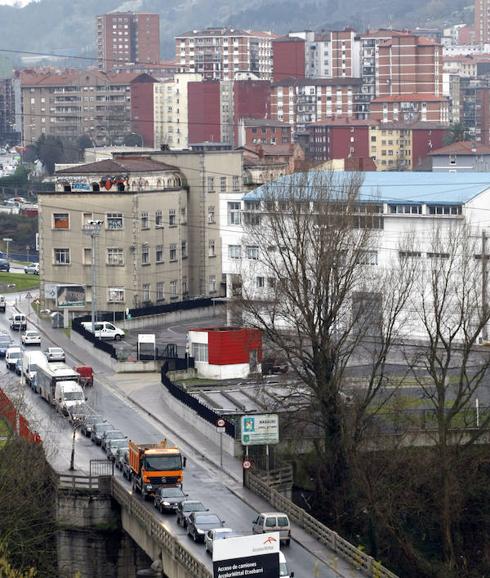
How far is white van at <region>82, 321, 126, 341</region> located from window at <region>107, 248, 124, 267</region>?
7.11 meters

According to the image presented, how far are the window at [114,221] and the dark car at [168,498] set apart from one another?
3583 cm

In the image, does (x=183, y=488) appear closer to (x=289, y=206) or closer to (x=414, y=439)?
(x=414, y=439)

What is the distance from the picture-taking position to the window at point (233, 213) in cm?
7156

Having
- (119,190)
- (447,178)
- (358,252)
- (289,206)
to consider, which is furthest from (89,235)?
(358,252)

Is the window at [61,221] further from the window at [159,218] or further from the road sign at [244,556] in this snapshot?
the road sign at [244,556]

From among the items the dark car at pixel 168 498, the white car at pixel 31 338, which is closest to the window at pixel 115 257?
the white car at pixel 31 338

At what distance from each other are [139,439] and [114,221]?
90.8 ft

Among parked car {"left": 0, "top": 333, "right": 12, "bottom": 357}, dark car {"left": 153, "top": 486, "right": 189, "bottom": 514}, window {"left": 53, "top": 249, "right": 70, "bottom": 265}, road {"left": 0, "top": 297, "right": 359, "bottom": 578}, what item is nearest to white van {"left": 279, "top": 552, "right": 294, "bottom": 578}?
road {"left": 0, "top": 297, "right": 359, "bottom": 578}

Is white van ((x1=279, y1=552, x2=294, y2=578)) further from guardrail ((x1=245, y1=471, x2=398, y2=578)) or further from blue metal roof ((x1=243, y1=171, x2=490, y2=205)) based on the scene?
blue metal roof ((x1=243, y1=171, x2=490, y2=205))

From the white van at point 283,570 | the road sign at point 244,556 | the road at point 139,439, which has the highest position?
the road sign at point 244,556

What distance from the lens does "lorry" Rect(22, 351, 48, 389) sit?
5566cm

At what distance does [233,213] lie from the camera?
236ft

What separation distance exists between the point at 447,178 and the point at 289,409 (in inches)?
923

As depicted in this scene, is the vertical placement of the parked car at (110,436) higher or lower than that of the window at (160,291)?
lower
